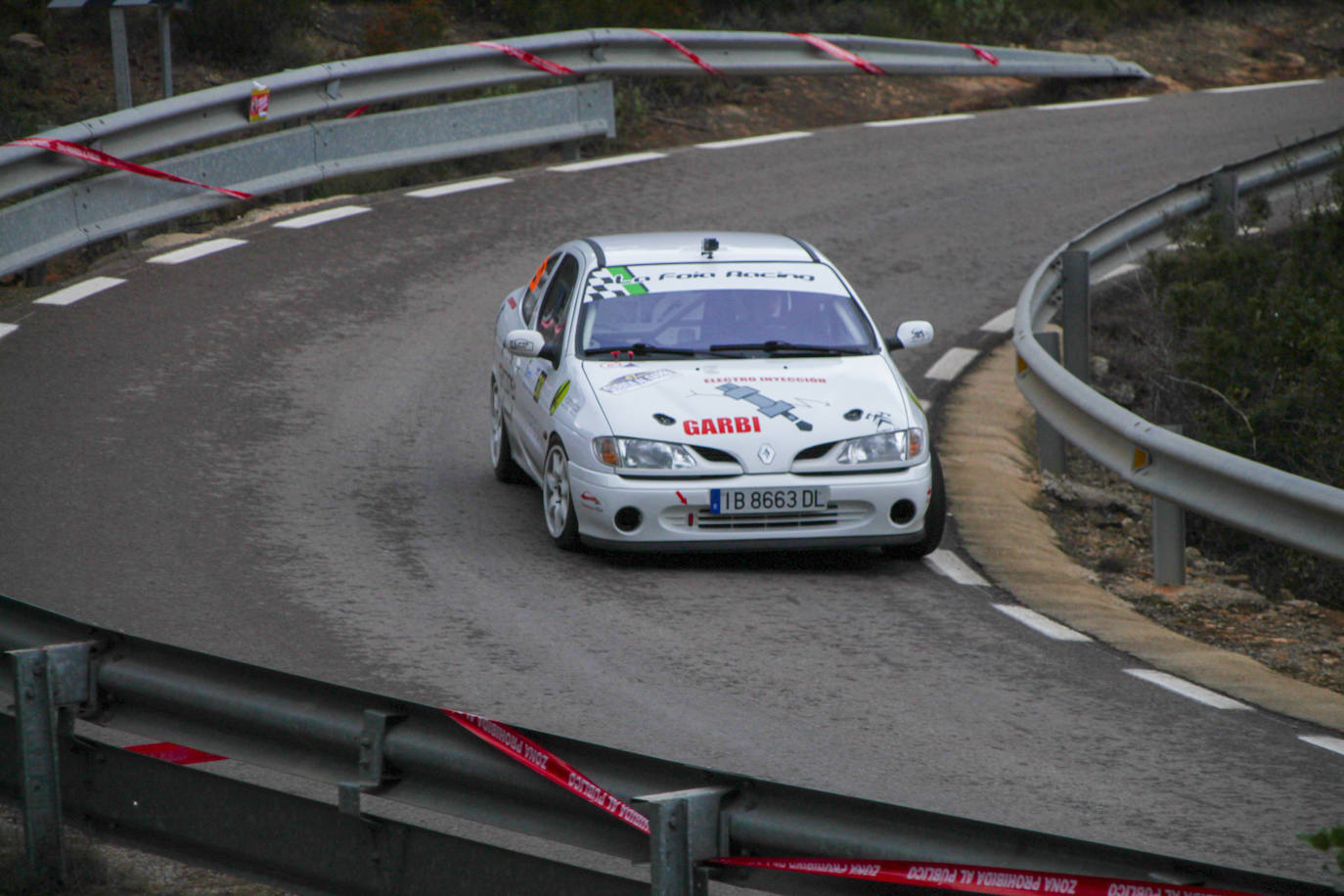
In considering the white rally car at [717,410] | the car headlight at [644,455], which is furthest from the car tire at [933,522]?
the car headlight at [644,455]

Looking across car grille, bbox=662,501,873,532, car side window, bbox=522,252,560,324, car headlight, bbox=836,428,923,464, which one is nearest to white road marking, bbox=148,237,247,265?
car side window, bbox=522,252,560,324

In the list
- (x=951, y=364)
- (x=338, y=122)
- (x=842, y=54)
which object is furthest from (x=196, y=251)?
(x=842, y=54)

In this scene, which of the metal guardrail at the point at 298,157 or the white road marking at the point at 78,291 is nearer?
the white road marking at the point at 78,291

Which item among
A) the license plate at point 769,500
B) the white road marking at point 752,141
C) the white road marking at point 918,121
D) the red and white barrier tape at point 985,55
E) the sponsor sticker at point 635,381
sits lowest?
the license plate at point 769,500

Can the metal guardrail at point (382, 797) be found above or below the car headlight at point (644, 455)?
above

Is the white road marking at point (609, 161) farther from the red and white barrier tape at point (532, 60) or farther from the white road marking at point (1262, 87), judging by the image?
the white road marking at point (1262, 87)

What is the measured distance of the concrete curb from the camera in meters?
7.60

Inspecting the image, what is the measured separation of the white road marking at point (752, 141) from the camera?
20.7 metres

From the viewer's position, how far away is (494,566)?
9.16 metres

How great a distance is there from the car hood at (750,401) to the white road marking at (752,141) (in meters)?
11.2

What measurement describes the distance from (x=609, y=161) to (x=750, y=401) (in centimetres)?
1078

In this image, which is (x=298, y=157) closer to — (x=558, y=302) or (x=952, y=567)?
(x=558, y=302)

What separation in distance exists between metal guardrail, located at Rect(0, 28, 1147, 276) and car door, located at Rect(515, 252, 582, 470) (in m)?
5.68

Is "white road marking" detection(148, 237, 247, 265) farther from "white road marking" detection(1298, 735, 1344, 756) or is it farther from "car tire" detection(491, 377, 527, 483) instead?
"white road marking" detection(1298, 735, 1344, 756)
